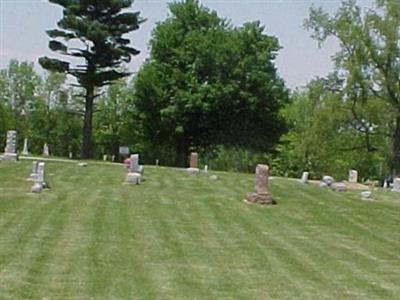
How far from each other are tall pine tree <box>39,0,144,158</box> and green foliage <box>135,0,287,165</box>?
5351mm

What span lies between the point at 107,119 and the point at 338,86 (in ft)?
98.5

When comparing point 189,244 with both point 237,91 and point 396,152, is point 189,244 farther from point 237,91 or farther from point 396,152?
point 237,91

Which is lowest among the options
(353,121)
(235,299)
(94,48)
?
(235,299)

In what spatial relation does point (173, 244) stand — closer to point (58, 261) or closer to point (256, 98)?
point (58, 261)

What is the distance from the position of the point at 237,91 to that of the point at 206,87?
1.87 meters

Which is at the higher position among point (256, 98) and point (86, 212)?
point (256, 98)

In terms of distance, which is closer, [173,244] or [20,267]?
[20,267]

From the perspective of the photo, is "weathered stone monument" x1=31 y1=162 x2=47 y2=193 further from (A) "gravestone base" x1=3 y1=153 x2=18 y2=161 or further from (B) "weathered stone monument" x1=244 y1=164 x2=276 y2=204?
(A) "gravestone base" x1=3 y1=153 x2=18 y2=161

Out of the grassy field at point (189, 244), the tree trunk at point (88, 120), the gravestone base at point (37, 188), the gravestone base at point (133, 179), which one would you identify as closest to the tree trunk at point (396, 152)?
the tree trunk at point (88, 120)

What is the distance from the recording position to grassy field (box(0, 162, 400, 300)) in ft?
31.8

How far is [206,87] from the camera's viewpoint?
4638cm

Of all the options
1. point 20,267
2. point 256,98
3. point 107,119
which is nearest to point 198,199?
point 20,267

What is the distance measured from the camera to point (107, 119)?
6719cm

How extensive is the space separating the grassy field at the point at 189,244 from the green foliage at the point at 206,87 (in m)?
24.9
